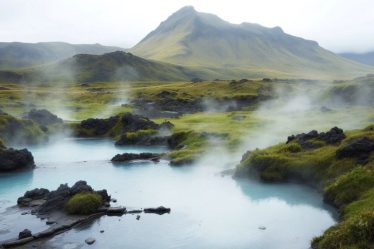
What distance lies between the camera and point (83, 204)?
197 ft

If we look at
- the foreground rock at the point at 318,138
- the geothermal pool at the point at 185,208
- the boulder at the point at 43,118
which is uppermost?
the foreground rock at the point at 318,138

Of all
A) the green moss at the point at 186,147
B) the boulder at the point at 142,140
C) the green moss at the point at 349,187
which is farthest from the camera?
the boulder at the point at 142,140

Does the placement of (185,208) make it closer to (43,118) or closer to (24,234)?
(24,234)

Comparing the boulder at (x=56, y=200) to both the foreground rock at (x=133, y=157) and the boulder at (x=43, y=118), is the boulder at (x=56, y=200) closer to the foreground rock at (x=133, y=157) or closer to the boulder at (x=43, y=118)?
the foreground rock at (x=133, y=157)

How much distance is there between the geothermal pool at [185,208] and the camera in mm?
51062

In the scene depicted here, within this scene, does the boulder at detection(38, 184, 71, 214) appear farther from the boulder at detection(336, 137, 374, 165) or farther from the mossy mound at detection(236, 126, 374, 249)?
the boulder at detection(336, 137, 374, 165)

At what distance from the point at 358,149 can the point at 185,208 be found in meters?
25.9

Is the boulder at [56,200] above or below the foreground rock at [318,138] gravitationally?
below

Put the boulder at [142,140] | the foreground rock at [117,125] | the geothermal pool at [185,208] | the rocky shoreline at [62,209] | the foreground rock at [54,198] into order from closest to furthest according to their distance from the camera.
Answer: the geothermal pool at [185,208], the rocky shoreline at [62,209], the foreground rock at [54,198], the boulder at [142,140], the foreground rock at [117,125]

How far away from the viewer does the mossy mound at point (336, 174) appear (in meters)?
39.7

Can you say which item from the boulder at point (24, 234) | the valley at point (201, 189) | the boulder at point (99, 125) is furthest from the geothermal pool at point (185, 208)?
the boulder at point (99, 125)

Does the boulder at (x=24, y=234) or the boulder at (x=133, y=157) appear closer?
the boulder at (x=24, y=234)

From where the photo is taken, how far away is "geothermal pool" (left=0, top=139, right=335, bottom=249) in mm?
51062

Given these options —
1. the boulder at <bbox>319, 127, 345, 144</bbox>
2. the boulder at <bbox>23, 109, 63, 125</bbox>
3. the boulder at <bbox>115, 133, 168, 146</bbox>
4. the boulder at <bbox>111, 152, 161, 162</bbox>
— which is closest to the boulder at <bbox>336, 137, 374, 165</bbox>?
the boulder at <bbox>319, 127, 345, 144</bbox>
